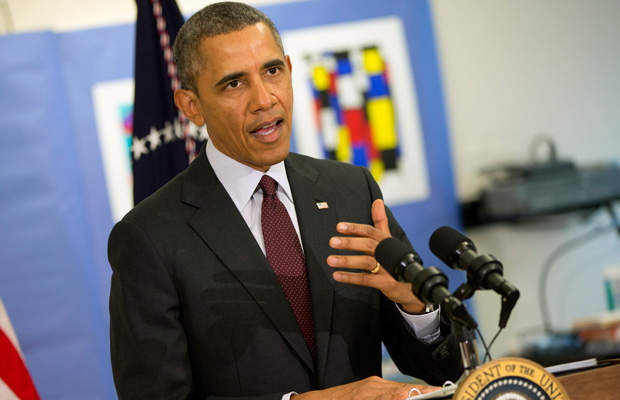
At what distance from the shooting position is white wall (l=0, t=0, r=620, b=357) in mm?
3943

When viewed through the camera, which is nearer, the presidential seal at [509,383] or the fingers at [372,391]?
the presidential seal at [509,383]

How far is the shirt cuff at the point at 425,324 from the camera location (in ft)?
4.82

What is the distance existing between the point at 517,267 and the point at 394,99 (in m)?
1.31

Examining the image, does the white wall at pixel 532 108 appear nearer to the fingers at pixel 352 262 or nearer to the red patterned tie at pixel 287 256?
the red patterned tie at pixel 287 256

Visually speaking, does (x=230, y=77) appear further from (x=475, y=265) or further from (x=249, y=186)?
(x=475, y=265)

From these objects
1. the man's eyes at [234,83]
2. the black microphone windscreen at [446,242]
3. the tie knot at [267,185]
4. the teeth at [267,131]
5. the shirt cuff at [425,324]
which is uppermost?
the man's eyes at [234,83]

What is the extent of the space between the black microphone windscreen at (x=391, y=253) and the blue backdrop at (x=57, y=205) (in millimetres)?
2451

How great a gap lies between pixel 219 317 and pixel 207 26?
69 centimetres

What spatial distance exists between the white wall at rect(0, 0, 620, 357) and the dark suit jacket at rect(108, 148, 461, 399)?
2488 mm

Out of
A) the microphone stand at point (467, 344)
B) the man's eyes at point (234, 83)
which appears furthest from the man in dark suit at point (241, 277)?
the microphone stand at point (467, 344)

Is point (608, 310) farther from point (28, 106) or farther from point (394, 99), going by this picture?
point (28, 106)

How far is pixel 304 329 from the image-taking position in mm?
1492

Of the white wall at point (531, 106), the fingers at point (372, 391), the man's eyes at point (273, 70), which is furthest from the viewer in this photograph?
the white wall at point (531, 106)

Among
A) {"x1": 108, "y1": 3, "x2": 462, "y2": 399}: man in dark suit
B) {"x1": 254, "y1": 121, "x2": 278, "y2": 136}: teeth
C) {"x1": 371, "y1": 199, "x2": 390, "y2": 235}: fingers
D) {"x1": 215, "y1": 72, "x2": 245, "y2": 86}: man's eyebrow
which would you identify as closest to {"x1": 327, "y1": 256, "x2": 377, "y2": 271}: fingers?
{"x1": 108, "y1": 3, "x2": 462, "y2": 399}: man in dark suit
